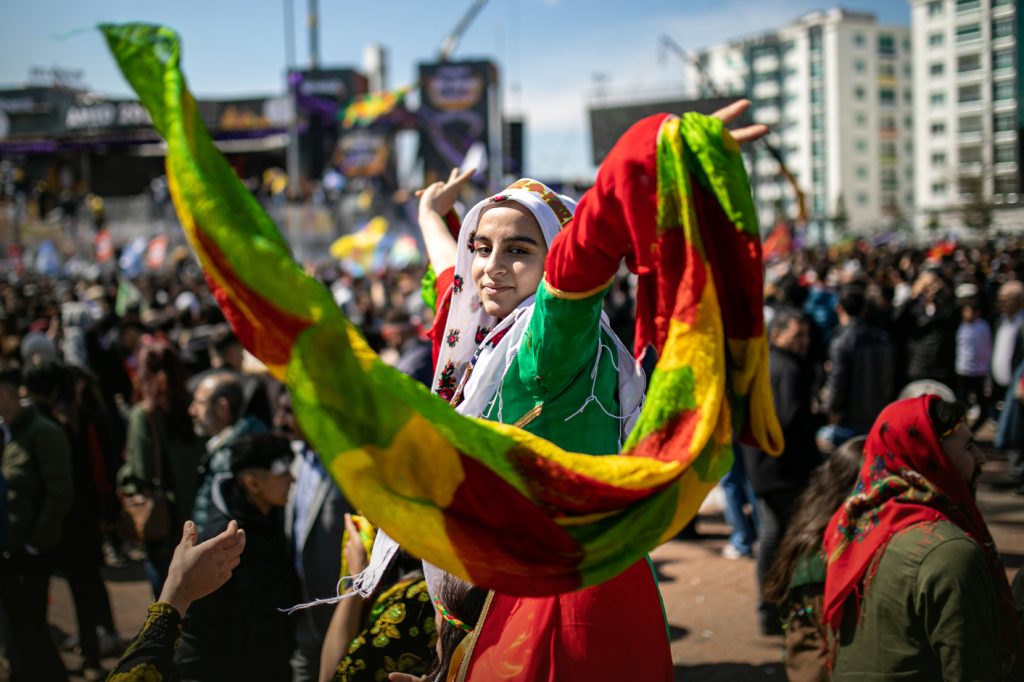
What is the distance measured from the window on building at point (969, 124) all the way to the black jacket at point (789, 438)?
7385 centimetres

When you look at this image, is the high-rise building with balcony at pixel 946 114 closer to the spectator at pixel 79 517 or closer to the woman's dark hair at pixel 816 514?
the woman's dark hair at pixel 816 514

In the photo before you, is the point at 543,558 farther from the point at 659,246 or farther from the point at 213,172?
the point at 213,172

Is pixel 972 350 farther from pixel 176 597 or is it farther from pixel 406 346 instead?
pixel 176 597

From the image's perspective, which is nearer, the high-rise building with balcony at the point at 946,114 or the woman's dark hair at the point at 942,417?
the woman's dark hair at the point at 942,417

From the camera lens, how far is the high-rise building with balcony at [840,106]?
8269 centimetres

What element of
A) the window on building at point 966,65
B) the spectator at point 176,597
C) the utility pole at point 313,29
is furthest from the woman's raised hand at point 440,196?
the window on building at point 966,65

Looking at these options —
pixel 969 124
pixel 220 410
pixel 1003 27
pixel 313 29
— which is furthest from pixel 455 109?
pixel 969 124

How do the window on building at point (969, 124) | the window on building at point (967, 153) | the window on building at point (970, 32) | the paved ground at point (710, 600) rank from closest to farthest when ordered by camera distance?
the paved ground at point (710, 600) → the window on building at point (970, 32) → the window on building at point (967, 153) → the window on building at point (969, 124)

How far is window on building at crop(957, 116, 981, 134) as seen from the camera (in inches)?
2694

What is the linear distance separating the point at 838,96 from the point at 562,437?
90227 mm

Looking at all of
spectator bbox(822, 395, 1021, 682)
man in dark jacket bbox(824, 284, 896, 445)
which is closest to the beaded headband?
spectator bbox(822, 395, 1021, 682)

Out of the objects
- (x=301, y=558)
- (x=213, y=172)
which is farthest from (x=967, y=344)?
(x=213, y=172)

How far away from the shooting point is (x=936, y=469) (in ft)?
9.19

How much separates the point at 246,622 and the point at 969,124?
78.9 m
